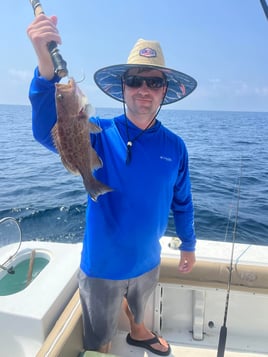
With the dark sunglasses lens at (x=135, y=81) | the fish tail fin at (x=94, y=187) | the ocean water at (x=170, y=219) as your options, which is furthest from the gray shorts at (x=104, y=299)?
the dark sunglasses lens at (x=135, y=81)

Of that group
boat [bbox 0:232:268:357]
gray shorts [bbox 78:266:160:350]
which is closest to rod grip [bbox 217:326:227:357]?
boat [bbox 0:232:268:357]

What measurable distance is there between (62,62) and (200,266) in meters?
2.02

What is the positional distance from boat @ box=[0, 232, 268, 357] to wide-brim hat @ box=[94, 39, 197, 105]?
4.68 ft

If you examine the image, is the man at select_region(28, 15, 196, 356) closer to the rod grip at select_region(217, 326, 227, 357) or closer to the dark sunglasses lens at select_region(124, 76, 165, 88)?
the dark sunglasses lens at select_region(124, 76, 165, 88)

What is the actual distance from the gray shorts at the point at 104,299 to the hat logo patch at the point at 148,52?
1.43 metres

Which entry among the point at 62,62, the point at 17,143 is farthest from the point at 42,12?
the point at 17,143

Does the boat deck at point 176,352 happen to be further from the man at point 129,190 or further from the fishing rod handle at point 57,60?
the fishing rod handle at point 57,60

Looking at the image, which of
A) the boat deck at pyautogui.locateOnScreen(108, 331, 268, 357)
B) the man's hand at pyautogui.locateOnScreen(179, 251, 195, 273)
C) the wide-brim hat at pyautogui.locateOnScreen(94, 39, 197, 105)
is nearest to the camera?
the wide-brim hat at pyautogui.locateOnScreen(94, 39, 197, 105)

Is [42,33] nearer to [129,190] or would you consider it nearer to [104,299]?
[129,190]

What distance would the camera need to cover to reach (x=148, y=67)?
185 centimetres

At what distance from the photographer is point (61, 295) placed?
7.40 ft

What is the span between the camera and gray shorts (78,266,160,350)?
2002 mm

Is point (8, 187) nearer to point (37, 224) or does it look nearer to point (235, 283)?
point (37, 224)

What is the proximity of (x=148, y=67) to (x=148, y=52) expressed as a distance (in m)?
0.12
